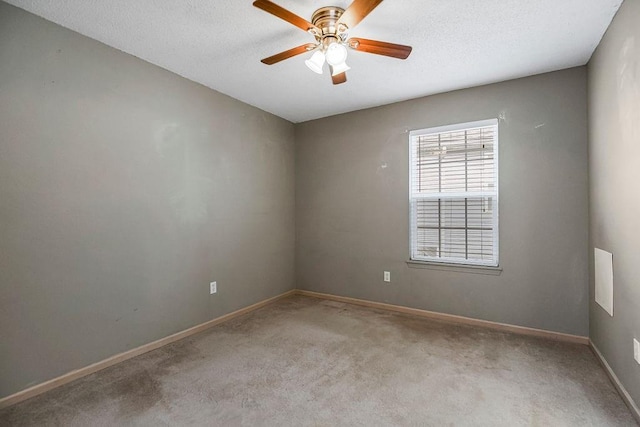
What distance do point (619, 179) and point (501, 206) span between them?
1.13 metres

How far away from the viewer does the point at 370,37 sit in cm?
234

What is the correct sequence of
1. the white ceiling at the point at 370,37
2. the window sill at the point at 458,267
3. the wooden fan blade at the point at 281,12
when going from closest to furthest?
the wooden fan blade at the point at 281,12 < the white ceiling at the point at 370,37 < the window sill at the point at 458,267

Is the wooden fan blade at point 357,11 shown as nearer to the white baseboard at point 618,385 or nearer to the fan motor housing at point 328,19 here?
the fan motor housing at point 328,19

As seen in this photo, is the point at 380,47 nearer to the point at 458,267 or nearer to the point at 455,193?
the point at 455,193

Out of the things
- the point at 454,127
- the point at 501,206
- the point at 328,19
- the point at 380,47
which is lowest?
the point at 501,206

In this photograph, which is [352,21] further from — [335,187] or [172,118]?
[335,187]

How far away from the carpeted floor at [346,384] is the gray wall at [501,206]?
43 cm

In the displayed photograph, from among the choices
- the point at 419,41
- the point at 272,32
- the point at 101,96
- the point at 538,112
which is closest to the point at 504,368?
the point at 538,112

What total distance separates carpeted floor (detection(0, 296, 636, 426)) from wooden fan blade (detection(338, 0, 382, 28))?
227 cm

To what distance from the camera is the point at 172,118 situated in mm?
2914

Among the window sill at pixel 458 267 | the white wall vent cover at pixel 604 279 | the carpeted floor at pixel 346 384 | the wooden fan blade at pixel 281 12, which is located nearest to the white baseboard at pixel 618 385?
the carpeted floor at pixel 346 384

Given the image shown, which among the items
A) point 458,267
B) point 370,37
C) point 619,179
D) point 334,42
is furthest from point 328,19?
point 458,267

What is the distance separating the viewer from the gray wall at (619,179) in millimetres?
1776

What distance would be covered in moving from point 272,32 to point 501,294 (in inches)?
124
